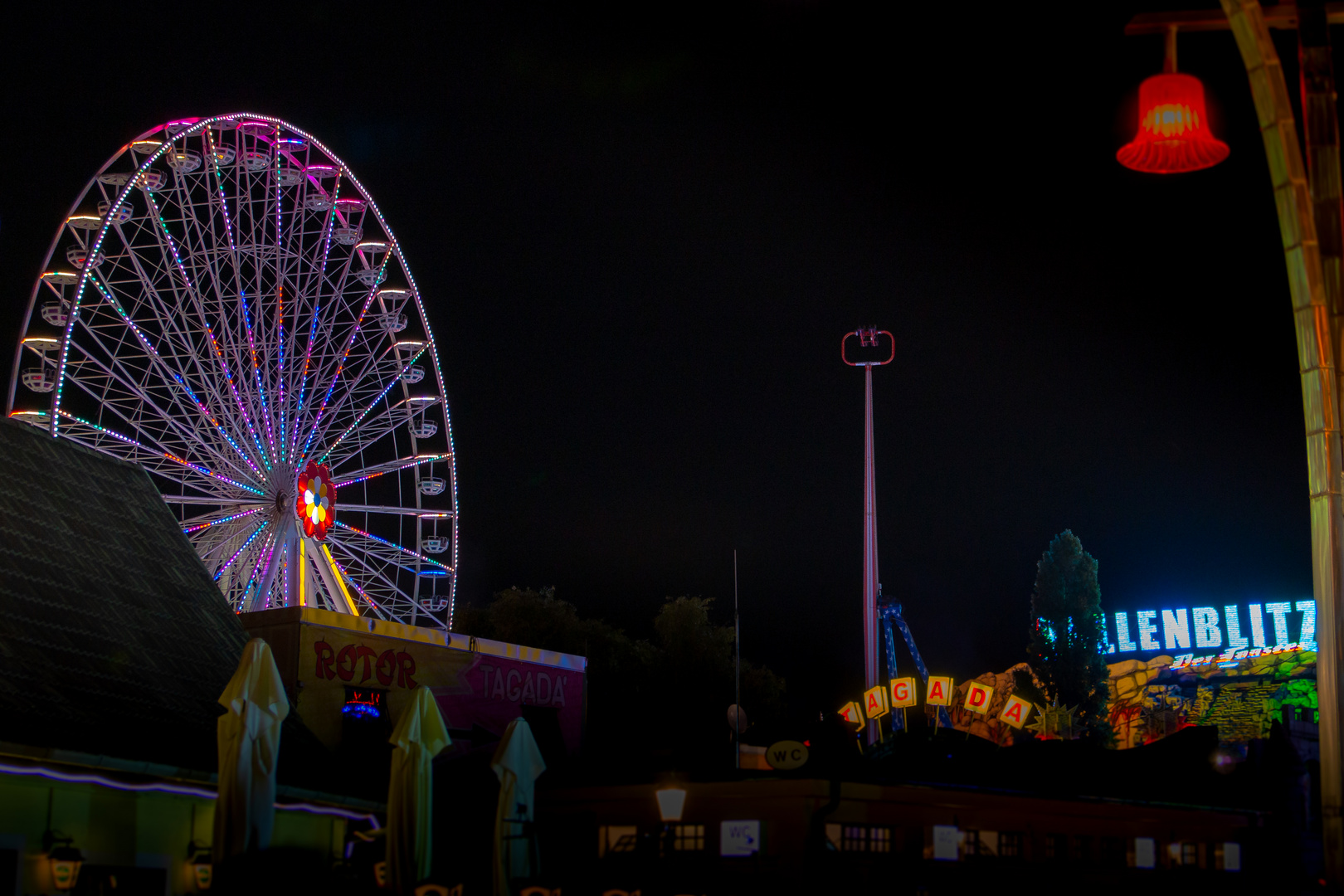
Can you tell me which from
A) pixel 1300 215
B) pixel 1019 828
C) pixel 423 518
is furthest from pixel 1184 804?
pixel 423 518

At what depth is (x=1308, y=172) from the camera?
859 centimetres

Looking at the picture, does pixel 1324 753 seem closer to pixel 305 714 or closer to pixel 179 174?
pixel 305 714

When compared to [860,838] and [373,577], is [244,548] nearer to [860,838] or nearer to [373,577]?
[373,577]

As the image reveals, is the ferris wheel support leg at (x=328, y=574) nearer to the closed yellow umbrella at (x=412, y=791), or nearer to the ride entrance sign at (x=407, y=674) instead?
the ride entrance sign at (x=407, y=674)

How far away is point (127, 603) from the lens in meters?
16.6

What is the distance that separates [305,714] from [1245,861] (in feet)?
54.9

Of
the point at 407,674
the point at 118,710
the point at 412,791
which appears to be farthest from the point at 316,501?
the point at 118,710

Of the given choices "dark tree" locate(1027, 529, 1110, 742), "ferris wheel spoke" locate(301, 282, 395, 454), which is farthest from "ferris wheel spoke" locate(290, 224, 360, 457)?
"dark tree" locate(1027, 529, 1110, 742)

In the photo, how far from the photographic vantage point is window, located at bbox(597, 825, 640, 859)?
2000 centimetres

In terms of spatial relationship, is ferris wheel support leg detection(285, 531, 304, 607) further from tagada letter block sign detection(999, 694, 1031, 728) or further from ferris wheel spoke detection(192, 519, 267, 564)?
tagada letter block sign detection(999, 694, 1031, 728)

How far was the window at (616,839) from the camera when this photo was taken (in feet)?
65.6

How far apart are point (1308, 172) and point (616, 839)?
14.8 meters

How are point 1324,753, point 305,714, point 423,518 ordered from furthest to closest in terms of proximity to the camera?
point 423,518 → point 305,714 → point 1324,753

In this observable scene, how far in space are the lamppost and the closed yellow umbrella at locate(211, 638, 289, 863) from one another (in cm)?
960
